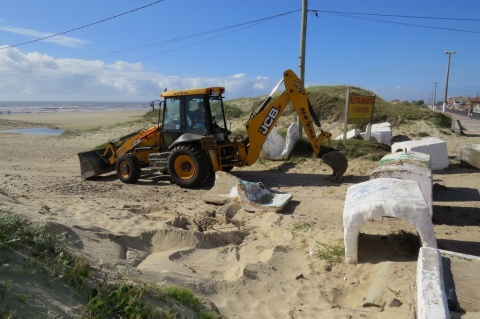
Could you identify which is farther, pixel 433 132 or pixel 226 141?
pixel 433 132

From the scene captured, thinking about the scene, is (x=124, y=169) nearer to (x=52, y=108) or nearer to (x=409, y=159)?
(x=409, y=159)

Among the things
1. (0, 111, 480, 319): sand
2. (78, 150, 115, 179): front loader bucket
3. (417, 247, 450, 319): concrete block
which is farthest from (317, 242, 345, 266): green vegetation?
(78, 150, 115, 179): front loader bucket

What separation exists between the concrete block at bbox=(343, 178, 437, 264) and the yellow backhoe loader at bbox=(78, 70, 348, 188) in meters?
4.92

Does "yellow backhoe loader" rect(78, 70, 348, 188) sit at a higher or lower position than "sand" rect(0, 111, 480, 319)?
higher

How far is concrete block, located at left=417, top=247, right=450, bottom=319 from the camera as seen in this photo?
3074mm

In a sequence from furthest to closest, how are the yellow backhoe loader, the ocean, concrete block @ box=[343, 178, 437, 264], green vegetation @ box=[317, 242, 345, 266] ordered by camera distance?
the ocean
the yellow backhoe loader
green vegetation @ box=[317, 242, 345, 266]
concrete block @ box=[343, 178, 437, 264]

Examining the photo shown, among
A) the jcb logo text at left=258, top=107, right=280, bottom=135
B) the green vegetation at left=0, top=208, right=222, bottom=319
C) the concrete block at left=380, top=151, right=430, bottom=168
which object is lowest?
the green vegetation at left=0, top=208, right=222, bottom=319

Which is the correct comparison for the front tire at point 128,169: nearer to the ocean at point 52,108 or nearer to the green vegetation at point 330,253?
the green vegetation at point 330,253

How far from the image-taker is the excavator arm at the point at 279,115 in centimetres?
1068

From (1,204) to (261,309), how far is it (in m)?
4.14

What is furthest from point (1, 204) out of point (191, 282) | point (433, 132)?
point (433, 132)

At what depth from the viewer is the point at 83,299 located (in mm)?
3248

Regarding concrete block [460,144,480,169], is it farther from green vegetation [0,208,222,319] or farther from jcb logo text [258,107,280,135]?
green vegetation [0,208,222,319]

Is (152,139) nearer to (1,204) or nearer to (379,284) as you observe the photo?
(1,204)
